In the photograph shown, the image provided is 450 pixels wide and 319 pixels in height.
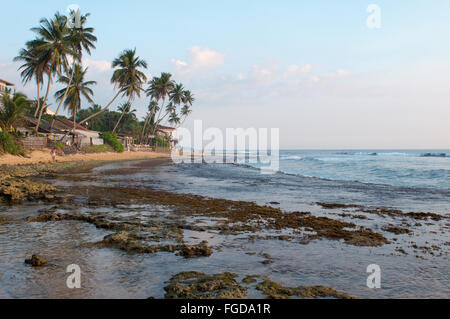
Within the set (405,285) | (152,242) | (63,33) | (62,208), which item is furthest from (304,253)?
(63,33)

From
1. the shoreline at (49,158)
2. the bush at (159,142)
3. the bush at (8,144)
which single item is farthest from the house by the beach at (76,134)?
the bush at (159,142)

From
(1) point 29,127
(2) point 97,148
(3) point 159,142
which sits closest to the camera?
(1) point 29,127

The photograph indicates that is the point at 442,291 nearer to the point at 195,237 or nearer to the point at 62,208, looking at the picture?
the point at 195,237

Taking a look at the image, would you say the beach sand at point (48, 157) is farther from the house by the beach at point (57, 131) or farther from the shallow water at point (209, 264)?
the shallow water at point (209, 264)

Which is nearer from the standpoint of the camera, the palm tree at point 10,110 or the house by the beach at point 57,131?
the palm tree at point 10,110

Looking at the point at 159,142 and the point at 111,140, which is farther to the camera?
the point at 159,142

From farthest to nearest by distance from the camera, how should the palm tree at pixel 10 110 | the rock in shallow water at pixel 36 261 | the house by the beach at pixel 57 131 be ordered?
the house by the beach at pixel 57 131 < the palm tree at pixel 10 110 < the rock in shallow water at pixel 36 261

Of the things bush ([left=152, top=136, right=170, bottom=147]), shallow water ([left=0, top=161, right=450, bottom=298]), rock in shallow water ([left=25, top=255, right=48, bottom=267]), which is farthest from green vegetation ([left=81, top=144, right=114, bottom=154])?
rock in shallow water ([left=25, top=255, right=48, bottom=267])

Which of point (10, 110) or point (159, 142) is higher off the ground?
point (10, 110)

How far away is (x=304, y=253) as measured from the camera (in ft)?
18.7

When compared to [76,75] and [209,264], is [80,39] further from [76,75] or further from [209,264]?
[209,264]

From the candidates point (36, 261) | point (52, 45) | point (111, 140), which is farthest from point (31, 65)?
point (36, 261)

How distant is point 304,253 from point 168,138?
7849 cm

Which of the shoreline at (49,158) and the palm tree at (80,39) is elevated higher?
the palm tree at (80,39)
